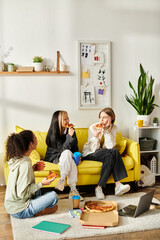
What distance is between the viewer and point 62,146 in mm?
3570

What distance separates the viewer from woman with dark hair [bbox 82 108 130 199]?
3.45 metres

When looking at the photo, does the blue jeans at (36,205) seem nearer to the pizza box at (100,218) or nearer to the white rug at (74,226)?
the white rug at (74,226)

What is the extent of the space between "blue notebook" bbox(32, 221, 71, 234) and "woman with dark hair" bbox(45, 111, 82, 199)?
2.12ft

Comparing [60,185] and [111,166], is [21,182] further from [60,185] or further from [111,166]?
[111,166]

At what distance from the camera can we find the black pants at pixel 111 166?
11.4 ft

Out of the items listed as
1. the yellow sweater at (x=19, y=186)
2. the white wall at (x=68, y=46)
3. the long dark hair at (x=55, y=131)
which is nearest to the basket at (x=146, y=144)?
the white wall at (x=68, y=46)

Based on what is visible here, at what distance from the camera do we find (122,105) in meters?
4.43

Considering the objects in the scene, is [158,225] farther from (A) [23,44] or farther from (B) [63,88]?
(A) [23,44]

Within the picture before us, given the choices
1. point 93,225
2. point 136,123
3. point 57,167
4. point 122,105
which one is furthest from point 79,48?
point 93,225

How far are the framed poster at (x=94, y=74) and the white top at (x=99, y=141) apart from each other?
625 mm

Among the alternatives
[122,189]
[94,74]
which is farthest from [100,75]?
[122,189]

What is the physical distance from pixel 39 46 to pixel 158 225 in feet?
8.70

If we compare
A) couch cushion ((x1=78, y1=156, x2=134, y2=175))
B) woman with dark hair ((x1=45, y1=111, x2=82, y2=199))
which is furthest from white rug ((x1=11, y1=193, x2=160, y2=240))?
couch cushion ((x1=78, y1=156, x2=134, y2=175))

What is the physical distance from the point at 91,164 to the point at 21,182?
993mm
